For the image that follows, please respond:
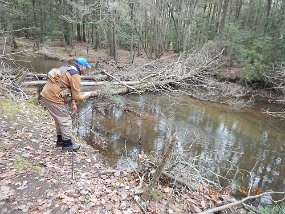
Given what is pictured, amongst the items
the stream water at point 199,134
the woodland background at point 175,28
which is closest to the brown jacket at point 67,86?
the stream water at point 199,134

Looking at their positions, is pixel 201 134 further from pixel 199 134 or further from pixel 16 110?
pixel 16 110

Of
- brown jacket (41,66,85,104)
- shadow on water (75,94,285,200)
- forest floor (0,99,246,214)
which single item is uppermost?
brown jacket (41,66,85,104)

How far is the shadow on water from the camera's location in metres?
7.55

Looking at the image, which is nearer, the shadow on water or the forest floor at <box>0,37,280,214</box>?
the forest floor at <box>0,37,280,214</box>

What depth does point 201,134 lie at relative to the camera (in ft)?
32.8

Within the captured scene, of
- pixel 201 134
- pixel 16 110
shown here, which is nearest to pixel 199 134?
pixel 201 134

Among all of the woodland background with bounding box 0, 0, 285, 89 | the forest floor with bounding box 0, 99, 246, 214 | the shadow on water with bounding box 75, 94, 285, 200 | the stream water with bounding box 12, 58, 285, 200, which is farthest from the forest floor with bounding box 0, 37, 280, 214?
the woodland background with bounding box 0, 0, 285, 89

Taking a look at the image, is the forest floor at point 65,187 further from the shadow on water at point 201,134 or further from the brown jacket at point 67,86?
the shadow on water at point 201,134

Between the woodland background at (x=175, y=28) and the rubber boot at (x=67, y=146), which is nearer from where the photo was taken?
the rubber boot at (x=67, y=146)

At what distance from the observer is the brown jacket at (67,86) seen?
4939 mm

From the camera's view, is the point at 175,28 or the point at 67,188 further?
the point at 175,28

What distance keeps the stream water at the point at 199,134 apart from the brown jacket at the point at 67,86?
2565mm

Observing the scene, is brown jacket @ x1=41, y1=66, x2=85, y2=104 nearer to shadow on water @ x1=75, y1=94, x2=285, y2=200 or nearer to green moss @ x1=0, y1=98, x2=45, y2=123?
shadow on water @ x1=75, y1=94, x2=285, y2=200

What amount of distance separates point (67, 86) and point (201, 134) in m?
6.39
